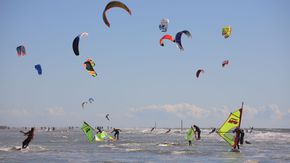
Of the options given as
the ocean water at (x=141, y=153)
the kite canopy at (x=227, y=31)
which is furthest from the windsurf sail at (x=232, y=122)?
the kite canopy at (x=227, y=31)

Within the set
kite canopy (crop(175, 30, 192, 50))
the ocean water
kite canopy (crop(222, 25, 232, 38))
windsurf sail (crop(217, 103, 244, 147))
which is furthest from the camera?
kite canopy (crop(222, 25, 232, 38))

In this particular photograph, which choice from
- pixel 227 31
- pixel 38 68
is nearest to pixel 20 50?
pixel 38 68

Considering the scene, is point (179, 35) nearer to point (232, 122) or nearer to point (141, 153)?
point (232, 122)

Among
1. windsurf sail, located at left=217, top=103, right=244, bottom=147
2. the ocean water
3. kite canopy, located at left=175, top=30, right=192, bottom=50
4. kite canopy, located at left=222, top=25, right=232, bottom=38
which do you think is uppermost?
kite canopy, located at left=222, top=25, right=232, bottom=38

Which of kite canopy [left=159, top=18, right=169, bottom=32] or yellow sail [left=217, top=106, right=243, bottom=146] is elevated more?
kite canopy [left=159, top=18, right=169, bottom=32]

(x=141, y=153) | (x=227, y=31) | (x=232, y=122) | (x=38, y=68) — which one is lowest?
(x=141, y=153)

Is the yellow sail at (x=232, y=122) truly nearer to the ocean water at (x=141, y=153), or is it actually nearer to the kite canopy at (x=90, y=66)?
the ocean water at (x=141, y=153)

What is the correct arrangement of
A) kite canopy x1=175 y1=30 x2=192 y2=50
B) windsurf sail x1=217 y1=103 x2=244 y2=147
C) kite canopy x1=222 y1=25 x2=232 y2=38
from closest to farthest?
windsurf sail x1=217 y1=103 x2=244 y2=147 < kite canopy x1=175 y1=30 x2=192 y2=50 < kite canopy x1=222 y1=25 x2=232 y2=38

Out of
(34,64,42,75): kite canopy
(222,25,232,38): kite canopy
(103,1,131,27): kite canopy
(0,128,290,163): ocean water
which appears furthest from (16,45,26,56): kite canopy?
(222,25,232,38): kite canopy

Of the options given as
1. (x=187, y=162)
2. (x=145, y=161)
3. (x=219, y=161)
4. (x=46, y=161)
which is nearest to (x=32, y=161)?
(x=46, y=161)

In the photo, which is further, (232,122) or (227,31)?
(227,31)

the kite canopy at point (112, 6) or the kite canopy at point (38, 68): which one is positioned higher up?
the kite canopy at point (112, 6)

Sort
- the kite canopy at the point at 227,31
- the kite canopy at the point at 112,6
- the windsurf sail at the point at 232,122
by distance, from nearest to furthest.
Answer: the windsurf sail at the point at 232,122
the kite canopy at the point at 112,6
the kite canopy at the point at 227,31

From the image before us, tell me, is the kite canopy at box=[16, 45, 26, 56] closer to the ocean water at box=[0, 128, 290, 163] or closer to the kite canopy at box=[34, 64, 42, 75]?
the kite canopy at box=[34, 64, 42, 75]
